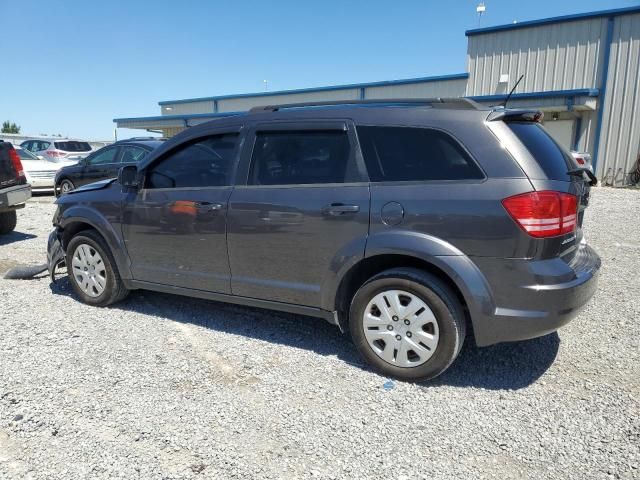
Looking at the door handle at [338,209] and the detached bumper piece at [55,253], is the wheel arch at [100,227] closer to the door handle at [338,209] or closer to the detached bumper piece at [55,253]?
the detached bumper piece at [55,253]

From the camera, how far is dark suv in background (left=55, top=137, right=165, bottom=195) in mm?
11547

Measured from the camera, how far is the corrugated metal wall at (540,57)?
1669 cm

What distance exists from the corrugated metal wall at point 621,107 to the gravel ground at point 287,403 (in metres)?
14.6

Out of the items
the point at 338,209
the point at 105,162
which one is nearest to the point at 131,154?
the point at 105,162

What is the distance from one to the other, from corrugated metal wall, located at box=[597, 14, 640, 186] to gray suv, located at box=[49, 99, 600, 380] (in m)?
15.7

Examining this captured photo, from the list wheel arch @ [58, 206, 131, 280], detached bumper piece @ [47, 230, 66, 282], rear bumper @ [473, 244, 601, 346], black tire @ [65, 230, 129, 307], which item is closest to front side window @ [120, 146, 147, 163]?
detached bumper piece @ [47, 230, 66, 282]

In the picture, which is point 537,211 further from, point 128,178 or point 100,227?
point 100,227

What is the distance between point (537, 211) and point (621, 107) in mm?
16804

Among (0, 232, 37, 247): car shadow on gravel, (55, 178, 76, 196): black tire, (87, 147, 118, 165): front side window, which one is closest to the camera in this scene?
(0, 232, 37, 247): car shadow on gravel

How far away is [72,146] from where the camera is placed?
17219 millimetres

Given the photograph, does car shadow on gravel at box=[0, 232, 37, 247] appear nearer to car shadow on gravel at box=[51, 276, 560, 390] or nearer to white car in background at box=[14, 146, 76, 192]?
car shadow on gravel at box=[51, 276, 560, 390]

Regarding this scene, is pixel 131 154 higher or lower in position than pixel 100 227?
higher

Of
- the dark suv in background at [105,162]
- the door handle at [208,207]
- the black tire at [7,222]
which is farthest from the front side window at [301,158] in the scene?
the dark suv in background at [105,162]

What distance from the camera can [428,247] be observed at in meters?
3.00
